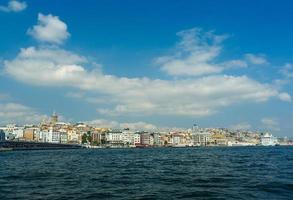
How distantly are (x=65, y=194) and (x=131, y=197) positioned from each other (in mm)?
4495

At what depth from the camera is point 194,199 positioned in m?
28.4

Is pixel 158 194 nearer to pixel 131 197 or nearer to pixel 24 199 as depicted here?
pixel 131 197

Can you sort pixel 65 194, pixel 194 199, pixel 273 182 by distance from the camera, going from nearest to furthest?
1. pixel 194 199
2. pixel 65 194
3. pixel 273 182

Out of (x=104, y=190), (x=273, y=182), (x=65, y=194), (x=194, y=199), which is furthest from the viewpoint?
(x=273, y=182)

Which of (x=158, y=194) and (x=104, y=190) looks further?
(x=104, y=190)

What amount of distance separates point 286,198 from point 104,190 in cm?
1231

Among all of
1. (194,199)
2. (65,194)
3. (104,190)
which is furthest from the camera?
(104,190)

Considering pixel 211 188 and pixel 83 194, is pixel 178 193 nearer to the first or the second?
pixel 211 188

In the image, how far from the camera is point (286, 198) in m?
28.6

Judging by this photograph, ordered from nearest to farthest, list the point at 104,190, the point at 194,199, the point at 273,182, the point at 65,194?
1. the point at 194,199
2. the point at 65,194
3. the point at 104,190
4. the point at 273,182

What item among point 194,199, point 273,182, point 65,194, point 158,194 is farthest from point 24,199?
point 273,182

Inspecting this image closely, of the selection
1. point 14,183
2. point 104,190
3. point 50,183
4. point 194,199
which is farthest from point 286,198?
point 14,183

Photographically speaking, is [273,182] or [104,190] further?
[273,182]

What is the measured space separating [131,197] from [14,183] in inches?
551
